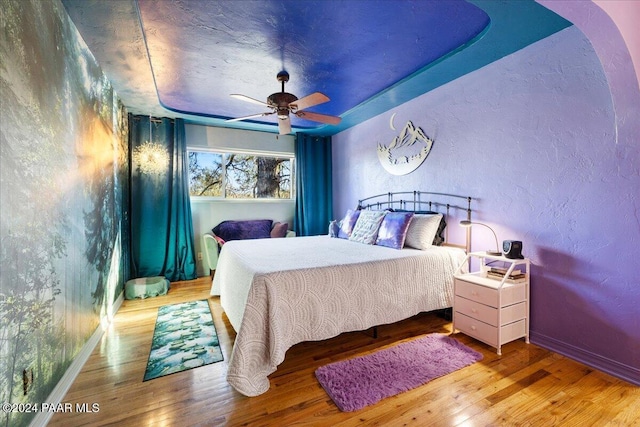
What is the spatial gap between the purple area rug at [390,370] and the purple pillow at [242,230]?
295cm

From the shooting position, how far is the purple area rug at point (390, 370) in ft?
5.33

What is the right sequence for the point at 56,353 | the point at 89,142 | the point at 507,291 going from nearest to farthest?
the point at 56,353 → the point at 507,291 → the point at 89,142

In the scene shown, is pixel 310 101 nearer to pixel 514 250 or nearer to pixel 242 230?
pixel 514 250

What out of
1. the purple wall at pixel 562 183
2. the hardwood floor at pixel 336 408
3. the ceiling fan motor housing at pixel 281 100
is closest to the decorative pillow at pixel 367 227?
the purple wall at pixel 562 183

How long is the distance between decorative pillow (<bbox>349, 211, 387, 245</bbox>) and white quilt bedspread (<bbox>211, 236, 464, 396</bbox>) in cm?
25

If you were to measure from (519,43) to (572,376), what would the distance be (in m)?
2.51

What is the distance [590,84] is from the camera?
195cm

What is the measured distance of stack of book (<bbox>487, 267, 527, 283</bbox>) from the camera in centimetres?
221

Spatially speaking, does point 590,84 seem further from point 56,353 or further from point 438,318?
point 56,353

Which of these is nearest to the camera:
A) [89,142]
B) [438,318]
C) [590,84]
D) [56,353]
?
[56,353]

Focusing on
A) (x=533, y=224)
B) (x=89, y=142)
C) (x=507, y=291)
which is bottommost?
(x=507, y=291)

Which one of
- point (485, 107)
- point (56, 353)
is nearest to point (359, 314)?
point (56, 353)

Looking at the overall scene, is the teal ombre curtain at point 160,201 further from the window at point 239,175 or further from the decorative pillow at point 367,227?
the decorative pillow at point 367,227

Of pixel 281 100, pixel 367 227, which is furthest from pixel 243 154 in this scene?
pixel 367 227
